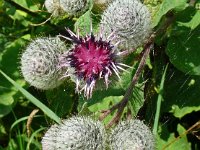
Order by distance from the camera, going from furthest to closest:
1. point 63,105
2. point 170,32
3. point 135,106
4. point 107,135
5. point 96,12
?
point 63,105
point 96,12
point 170,32
point 135,106
point 107,135

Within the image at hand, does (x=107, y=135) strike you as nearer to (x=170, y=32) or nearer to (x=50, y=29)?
(x=170, y=32)

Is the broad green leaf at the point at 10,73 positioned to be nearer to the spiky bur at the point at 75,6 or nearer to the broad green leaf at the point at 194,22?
the spiky bur at the point at 75,6

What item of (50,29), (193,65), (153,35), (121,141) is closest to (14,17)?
(50,29)

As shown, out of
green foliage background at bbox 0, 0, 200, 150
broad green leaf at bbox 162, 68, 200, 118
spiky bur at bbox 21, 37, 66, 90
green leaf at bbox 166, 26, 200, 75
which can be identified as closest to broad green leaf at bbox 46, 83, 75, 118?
green foliage background at bbox 0, 0, 200, 150

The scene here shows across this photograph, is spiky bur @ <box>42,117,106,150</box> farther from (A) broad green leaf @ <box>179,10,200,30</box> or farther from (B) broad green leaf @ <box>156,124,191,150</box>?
(A) broad green leaf @ <box>179,10,200,30</box>

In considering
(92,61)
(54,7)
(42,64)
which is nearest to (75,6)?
(54,7)

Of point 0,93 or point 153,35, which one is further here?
point 0,93

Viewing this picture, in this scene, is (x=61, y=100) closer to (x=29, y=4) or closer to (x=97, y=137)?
(x=29, y=4)
